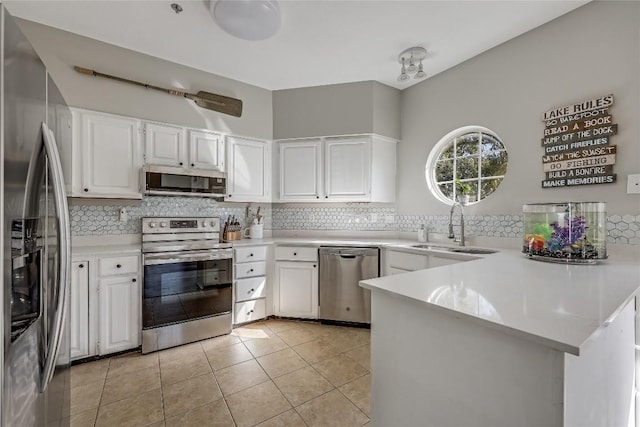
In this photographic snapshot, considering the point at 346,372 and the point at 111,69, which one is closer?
the point at 346,372

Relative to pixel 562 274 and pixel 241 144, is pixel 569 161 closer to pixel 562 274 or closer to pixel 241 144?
pixel 562 274

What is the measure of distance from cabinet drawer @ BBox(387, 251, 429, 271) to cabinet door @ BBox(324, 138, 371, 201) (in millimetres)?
774

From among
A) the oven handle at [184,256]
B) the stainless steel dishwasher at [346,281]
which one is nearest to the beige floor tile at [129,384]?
the oven handle at [184,256]

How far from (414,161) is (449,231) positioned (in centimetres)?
94

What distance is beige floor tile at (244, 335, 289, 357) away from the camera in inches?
96.3

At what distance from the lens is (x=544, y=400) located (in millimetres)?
699

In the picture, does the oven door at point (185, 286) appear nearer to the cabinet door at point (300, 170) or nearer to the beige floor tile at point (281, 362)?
the beige floor tile at point (281, 362)

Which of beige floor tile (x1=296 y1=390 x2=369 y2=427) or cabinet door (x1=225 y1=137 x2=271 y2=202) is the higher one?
cabinet door (x1=225 y1=137 x2=271 y2=202)

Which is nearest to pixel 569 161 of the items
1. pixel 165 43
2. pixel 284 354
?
pixel 284 354

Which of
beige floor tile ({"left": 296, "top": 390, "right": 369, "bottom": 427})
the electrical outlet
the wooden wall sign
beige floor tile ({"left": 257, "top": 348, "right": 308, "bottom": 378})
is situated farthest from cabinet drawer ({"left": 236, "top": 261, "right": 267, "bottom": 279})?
the electrical outlet

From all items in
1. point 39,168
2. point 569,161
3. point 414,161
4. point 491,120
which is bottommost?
point 39,168

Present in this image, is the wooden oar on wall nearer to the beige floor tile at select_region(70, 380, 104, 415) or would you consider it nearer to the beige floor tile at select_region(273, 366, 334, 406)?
the beige floor tile at select_region(70, 380, 104, 415)

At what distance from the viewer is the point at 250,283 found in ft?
9.77

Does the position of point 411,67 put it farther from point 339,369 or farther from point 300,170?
point 339,369
